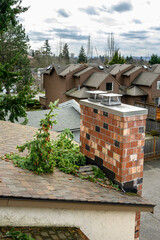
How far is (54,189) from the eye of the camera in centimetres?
493

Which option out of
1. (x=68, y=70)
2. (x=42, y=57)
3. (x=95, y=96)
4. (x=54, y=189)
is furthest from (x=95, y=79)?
(x=42, y=57)

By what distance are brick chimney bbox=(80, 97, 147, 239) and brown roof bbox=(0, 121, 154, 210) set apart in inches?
17.7

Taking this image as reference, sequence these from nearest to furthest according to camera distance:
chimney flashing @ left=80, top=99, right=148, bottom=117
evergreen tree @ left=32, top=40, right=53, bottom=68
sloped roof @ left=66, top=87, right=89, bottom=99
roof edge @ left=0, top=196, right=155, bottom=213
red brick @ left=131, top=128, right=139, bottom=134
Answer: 1. roof edge @ left=0, top=196, right=155, bottom=213
2. chimney flashing @ left=80, top=99, right=148, bottom=117
3. red brick @ left=131, top=128, right=139, bottom=134
4. sloped roof @ left=66, top=87, right=89, bottom=99
5. evergreen tree @ left=32, top=40, right=53, bottom=68

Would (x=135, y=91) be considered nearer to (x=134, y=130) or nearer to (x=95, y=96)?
(x=95, y=96)

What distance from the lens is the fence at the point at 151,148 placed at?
22.0 meters

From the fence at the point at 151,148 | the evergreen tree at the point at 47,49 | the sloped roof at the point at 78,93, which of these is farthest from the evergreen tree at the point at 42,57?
the fence at the point at 151,148

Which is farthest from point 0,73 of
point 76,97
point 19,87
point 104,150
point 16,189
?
point 19,87

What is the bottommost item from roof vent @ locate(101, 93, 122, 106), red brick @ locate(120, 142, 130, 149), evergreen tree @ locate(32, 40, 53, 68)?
red brick @ locate(120, 142, 130, 149)

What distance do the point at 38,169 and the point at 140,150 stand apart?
93.2 inches

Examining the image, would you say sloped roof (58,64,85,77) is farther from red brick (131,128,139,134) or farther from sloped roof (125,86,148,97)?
red brick (131,128,139,134)

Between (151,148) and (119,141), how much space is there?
57.9 feet

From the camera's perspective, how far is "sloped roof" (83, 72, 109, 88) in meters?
34.6

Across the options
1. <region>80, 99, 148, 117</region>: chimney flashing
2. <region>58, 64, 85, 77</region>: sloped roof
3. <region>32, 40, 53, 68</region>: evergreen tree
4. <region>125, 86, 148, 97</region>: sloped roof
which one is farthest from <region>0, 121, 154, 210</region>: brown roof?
<region>32, 40, 53, 68</region>: evergreen tree

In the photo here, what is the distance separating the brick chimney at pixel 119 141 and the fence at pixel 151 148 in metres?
16.4
